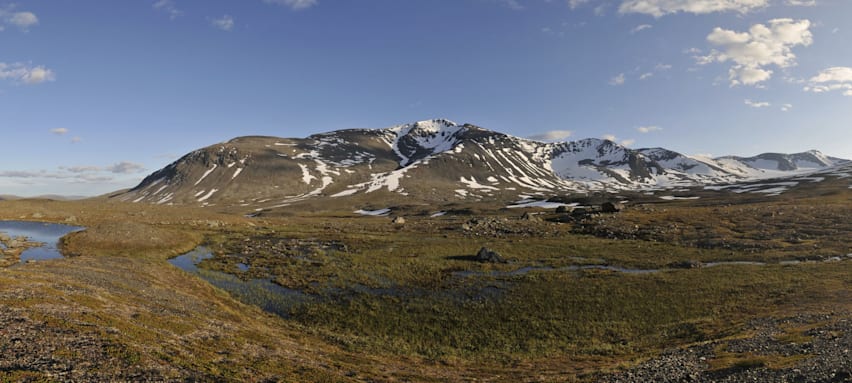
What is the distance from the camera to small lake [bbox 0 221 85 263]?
49.6 metres

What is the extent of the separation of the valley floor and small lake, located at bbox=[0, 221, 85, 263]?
2.78 metres

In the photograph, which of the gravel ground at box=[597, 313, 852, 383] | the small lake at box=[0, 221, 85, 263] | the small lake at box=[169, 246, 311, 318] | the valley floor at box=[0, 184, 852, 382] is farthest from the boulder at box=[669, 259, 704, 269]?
the small lake at box=[0, 221, 85, 263]

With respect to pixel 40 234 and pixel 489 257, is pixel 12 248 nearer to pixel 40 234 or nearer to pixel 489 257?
pixel 40 234

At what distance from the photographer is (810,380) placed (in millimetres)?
17641

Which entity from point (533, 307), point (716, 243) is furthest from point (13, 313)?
point (716, 243)

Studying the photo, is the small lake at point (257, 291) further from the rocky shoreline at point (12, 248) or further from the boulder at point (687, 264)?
the boulder at point (687, 264)

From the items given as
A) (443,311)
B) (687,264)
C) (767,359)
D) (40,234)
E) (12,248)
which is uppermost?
(40,234)

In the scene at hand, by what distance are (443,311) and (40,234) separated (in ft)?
252

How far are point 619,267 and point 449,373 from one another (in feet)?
135

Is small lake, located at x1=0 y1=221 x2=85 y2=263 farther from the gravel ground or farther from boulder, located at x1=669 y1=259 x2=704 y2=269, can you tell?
boulder, located at x1=669 y1=259 x2=704 y2=269

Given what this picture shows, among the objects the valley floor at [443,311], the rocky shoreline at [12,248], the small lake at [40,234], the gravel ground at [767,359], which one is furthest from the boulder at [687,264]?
the small lake at [40,234]

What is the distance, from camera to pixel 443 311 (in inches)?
1455

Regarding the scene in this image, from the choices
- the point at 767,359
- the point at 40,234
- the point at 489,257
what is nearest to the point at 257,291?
the point at 489,257

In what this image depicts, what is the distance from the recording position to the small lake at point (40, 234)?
49559 millimetres
